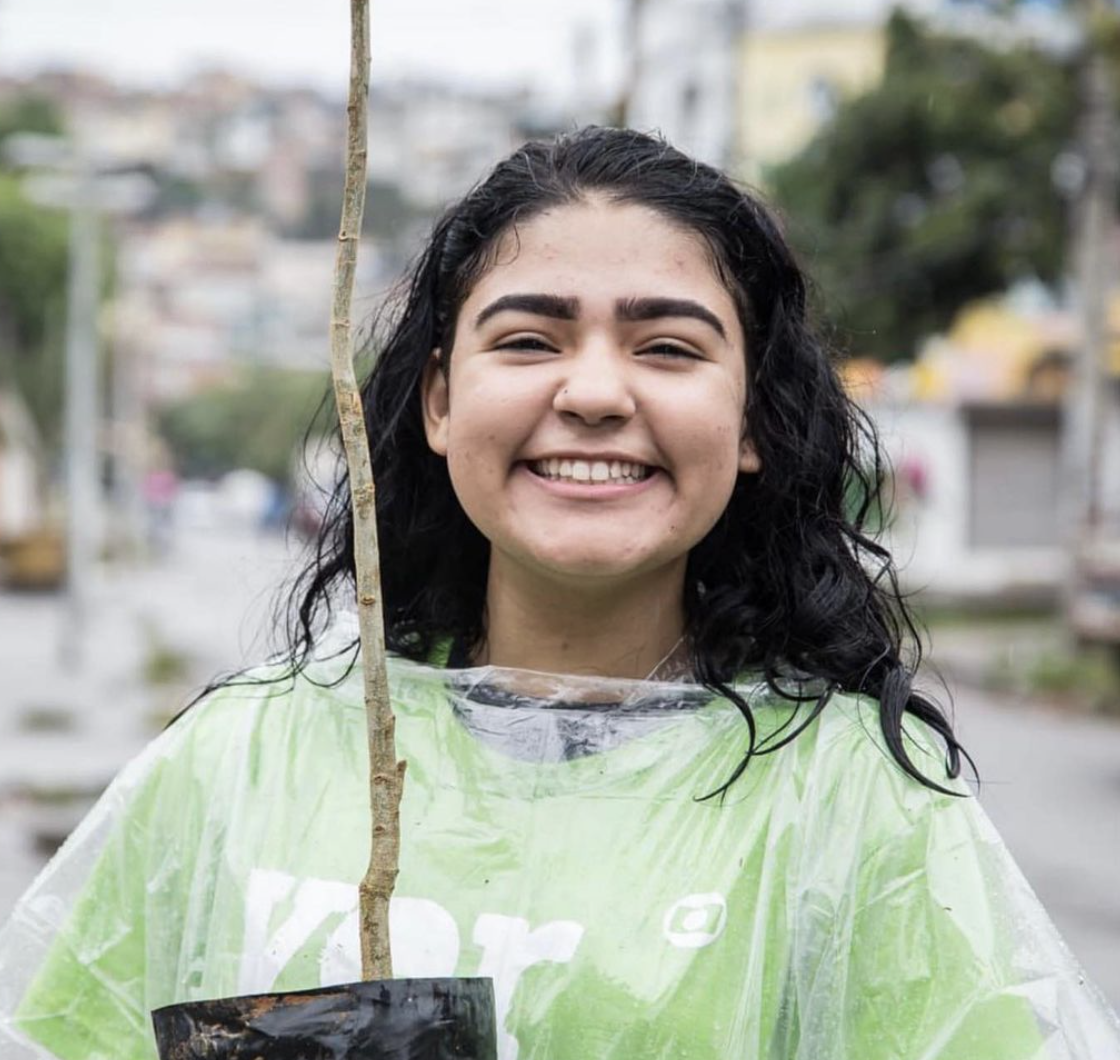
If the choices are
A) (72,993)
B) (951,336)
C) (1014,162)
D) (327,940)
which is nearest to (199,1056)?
(327,940)

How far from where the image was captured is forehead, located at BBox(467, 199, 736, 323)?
5.45 ft

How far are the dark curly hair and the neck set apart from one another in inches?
1.7

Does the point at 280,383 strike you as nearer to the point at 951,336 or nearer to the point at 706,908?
the point at 951,336

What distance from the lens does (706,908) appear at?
5.05 ft

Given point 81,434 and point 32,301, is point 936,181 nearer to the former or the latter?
point 81,434

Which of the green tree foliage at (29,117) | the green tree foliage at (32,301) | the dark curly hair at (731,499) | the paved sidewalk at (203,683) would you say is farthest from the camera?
the green tree foliage at (29,117)

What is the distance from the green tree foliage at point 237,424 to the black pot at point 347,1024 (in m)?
61.1

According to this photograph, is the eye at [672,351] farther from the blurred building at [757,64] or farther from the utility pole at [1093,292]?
the blurred building at [757,64]

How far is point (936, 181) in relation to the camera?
54.8ft

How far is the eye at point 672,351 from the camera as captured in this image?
5.41ft

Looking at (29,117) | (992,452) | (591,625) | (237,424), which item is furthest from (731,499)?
(237,424)

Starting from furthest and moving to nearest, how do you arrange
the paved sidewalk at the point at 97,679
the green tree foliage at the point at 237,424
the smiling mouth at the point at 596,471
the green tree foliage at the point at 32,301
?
the green tree foliage at the point at 237,424 < the green tree foliage at the point at 32,301 < the paved sidewalk at the point at 97,679 < the smiling mouth at the point at 596,471

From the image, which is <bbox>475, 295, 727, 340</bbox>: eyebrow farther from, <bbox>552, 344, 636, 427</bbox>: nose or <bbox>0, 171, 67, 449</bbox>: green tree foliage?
<bbox>0, 171, 67, 449</bbox>: green tree foliage

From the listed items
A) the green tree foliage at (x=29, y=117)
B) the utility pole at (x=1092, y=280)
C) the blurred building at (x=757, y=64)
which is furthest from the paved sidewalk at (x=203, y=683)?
the green tree foliage at (x=29, y=117)
